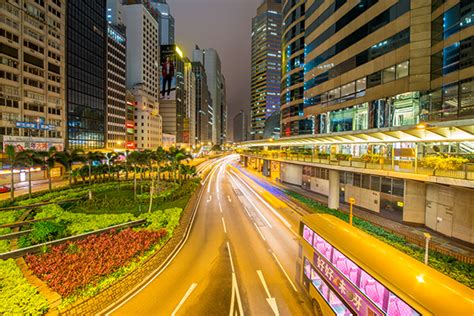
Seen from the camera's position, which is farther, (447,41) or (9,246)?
(447,41)

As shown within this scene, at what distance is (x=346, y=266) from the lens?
820cm

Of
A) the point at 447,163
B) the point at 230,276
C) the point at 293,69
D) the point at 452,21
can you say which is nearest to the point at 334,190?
the point at 447,163

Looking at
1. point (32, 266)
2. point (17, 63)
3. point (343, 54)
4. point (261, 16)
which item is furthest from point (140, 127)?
point (261, 16)

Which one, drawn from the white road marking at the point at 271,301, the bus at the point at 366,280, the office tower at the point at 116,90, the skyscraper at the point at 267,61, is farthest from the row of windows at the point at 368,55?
the skyscraper at the point at 267,61

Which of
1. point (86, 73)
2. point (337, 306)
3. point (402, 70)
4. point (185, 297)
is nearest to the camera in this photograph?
point (337, 306)

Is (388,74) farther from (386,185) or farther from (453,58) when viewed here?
(386,185)

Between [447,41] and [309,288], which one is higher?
[447,41]

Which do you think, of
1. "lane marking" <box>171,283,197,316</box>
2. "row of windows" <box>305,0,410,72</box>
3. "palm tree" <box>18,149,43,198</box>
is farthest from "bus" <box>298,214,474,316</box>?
"palm tree" <box>18,149,43,198</box>

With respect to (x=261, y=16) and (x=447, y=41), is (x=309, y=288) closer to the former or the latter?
(x=447, y=41)

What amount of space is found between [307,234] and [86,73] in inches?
3290

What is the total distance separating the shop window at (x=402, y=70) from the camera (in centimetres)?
2667

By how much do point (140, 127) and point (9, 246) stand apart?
98284 mm

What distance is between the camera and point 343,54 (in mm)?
36594

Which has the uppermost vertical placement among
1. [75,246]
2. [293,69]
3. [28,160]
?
[293,69]
